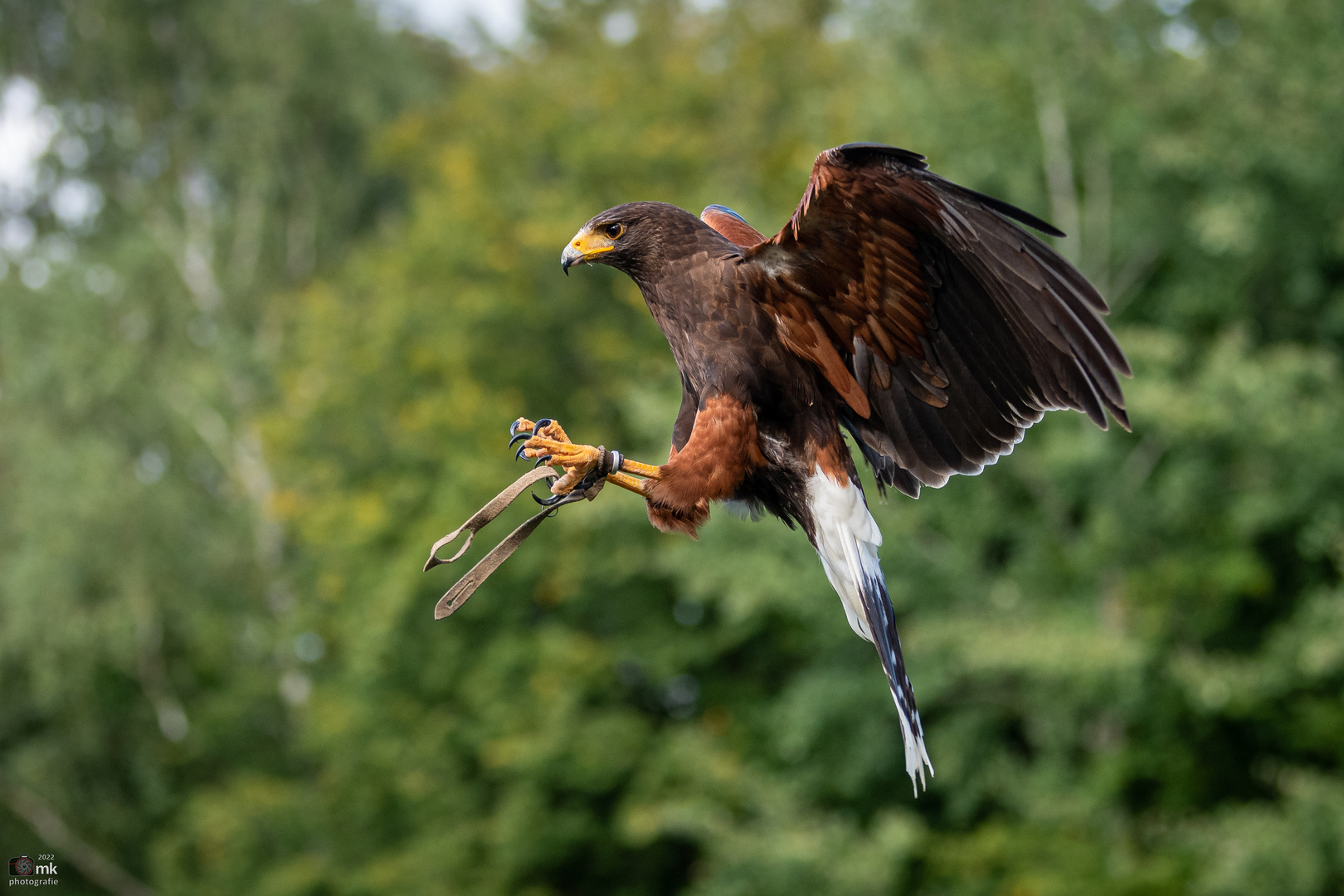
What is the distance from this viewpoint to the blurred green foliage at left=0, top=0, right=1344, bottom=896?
10.9 meters

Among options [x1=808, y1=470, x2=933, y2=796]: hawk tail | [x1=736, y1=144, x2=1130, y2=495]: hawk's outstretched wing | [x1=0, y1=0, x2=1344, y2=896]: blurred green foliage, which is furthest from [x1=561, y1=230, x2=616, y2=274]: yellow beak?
[x1=0, y1=0, x2=1344, y2=896]: blurred green foliage

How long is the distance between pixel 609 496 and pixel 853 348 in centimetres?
911

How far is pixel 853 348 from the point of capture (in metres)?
2.79

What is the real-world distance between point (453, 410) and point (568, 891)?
5.19 meters

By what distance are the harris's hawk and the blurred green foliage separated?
7740 mm

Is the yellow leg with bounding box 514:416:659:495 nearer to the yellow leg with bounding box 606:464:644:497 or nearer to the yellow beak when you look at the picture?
the yellow leg with bounding box 606:464:644:497

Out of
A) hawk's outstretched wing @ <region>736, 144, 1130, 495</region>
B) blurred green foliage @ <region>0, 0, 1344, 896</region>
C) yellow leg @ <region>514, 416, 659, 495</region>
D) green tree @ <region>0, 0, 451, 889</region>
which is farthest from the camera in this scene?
green tree @ <region>0, 0, 451, 889</region>

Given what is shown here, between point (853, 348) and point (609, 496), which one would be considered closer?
point (853, 348)

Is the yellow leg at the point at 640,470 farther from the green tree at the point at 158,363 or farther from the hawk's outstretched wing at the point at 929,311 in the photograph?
the green tree at the point at 158,363

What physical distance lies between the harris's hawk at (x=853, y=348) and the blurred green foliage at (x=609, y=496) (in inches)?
305

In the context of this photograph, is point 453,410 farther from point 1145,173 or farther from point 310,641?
point 1145,173

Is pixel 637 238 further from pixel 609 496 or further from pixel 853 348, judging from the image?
pixel 609 496

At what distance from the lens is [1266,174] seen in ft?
36.2

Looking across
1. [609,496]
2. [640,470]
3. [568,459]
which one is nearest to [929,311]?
[640,470]
